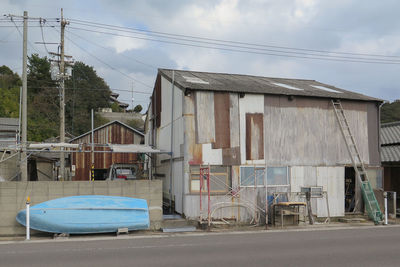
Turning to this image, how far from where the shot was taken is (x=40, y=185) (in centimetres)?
1277

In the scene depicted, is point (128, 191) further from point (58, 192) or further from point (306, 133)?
point (306, 133)

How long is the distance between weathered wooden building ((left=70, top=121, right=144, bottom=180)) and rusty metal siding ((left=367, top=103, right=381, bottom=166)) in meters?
17.7

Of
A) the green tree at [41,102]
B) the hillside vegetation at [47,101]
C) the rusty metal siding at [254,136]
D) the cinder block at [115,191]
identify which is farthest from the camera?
the hillside vegetation at [47,101]

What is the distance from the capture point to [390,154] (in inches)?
776

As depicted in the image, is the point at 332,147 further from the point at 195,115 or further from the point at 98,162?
the point at 98,162

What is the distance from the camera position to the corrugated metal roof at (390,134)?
2188cm

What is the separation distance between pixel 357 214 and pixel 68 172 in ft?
85.3

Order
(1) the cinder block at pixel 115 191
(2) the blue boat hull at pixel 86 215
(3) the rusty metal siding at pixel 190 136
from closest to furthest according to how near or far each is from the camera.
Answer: (2) the blue boat hull at pixel 86 215, (1) the cinder block at pixel 115 191, (3) the rusty metal siding at pixel 190 136

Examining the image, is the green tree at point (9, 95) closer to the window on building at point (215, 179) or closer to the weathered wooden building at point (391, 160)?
the window on building at point (215, 179)

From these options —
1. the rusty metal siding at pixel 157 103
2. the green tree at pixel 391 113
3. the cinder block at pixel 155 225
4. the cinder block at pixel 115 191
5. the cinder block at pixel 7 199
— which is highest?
the green tree at pixel 391 113

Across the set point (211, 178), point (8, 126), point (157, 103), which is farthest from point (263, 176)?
point (8, 126)

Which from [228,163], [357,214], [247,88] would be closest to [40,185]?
[228,163]

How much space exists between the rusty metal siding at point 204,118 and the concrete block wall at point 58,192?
9.21 ft

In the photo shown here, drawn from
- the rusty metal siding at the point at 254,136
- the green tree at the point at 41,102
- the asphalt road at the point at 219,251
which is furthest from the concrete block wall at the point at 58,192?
the green tree at the point at 41,102
